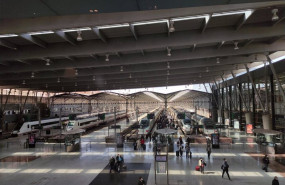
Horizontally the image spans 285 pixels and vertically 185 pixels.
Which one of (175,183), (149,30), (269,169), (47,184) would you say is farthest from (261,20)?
(47,184)

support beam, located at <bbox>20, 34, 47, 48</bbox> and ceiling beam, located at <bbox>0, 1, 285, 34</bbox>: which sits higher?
support beam, located at <bbox>20, 34, 47, 48</bbox>

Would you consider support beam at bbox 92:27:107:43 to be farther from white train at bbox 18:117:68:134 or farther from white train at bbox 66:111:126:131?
white train at bbox 18:117:68:134

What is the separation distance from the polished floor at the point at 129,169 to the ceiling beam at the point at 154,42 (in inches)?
331

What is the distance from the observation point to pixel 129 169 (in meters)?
15.5

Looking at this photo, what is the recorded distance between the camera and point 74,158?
1936cm

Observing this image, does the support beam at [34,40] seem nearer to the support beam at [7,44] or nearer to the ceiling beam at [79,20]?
the support beam at [7,44]

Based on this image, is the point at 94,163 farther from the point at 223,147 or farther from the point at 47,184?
the point at 223,147

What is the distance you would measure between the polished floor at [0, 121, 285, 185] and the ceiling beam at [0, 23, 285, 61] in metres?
Result: 8.40

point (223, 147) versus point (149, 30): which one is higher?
point (149, 30)

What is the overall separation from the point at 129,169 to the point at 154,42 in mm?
8974

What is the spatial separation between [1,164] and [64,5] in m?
18.1

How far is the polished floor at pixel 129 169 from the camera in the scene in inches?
516

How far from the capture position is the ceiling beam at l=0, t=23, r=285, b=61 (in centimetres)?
1434

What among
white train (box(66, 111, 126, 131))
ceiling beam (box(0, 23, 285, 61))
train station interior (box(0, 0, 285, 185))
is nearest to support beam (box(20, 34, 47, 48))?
train station interior (box(0, 0, 285, 185))
